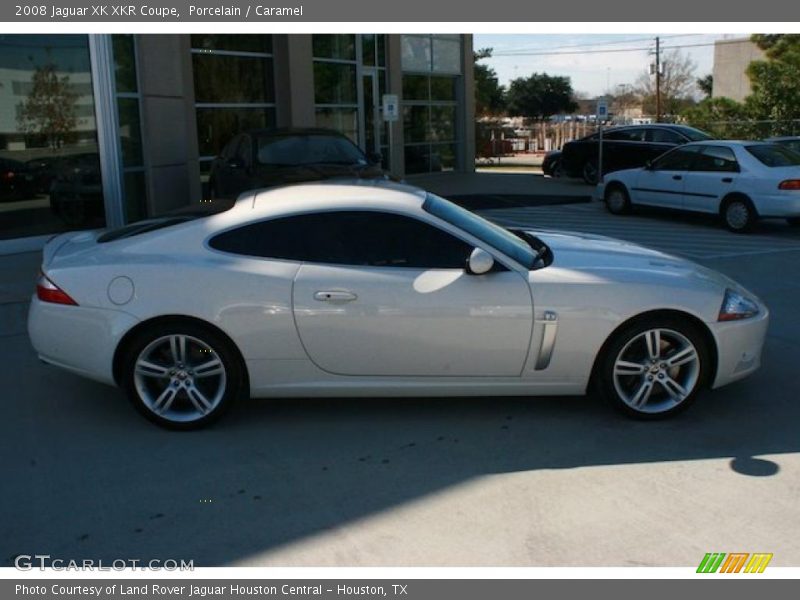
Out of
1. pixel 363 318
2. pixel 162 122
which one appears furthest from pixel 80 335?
pixel 162 122

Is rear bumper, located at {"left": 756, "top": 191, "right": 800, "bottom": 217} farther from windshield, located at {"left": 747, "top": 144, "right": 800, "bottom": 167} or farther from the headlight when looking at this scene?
the headlight

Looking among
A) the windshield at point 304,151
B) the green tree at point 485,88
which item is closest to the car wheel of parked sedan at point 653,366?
the windshield at point 304,151

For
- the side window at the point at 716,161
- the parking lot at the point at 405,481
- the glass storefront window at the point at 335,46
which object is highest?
the glass storefront window at the point at 335,46

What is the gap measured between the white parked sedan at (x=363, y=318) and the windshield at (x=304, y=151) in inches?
257

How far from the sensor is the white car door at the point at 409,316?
15.8 feet

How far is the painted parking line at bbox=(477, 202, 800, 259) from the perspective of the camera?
1139 centimetres

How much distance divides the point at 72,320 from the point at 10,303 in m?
3.54

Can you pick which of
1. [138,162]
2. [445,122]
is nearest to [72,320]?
[138,162]

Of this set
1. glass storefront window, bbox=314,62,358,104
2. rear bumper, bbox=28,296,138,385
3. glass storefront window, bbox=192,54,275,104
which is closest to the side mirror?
rear bumper, bbox=28,296,138,385

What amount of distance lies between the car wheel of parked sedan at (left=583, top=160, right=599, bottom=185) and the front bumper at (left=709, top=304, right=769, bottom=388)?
52.9ft

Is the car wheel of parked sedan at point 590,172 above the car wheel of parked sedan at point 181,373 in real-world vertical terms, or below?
above

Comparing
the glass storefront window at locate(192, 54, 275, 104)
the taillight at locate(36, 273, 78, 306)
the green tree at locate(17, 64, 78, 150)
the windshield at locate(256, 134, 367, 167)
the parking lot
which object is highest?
the glass storefront window at locate(192, 54, 275, 104)

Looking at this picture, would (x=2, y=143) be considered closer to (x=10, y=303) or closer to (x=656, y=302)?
(x=10, y=303)

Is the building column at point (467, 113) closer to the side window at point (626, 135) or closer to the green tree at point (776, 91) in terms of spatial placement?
the side window at point (626, 135)
